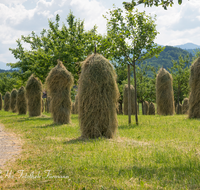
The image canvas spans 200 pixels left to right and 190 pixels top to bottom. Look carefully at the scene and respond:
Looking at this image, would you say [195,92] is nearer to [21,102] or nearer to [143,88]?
[143,88]

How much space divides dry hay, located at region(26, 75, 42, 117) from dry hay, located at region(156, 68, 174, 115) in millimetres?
10853

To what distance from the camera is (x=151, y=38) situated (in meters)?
12.0

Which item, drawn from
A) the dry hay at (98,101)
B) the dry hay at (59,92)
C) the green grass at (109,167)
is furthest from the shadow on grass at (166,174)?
the dry hay at (59,92)

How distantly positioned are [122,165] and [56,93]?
907 cm

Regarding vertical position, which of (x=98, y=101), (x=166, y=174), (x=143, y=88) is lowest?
(x=166, y=174)

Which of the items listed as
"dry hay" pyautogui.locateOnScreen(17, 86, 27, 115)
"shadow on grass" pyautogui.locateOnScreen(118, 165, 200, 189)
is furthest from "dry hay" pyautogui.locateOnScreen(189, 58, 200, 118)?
"dry hay" pyautogui.locateOnScreen(17, 86, 27, 115)

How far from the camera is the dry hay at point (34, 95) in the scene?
19.2 metres

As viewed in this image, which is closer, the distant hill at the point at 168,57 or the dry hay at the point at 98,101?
the dry hay at the point at 98,101

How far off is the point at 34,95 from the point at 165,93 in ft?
38.5

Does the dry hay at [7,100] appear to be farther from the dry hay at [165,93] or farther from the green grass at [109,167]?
the green grass at [109,167]

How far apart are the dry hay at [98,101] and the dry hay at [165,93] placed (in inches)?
447

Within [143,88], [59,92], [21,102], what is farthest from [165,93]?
[21,102]

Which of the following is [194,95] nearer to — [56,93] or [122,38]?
[122,38]

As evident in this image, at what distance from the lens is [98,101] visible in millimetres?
7586
